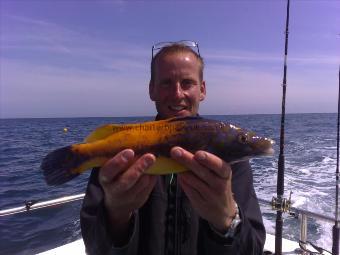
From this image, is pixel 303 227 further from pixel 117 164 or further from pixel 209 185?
pixel 117 164

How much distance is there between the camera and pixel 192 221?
277cm

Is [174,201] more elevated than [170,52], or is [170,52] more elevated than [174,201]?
[170,52]

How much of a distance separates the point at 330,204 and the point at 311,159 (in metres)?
8.41

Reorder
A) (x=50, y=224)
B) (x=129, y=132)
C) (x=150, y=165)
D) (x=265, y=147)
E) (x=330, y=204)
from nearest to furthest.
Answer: (x=150, y=165), (x=129, y=132), (x=265, y=147), (x=50, y=224), (x=330, y=204)

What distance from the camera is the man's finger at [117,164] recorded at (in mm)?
1998

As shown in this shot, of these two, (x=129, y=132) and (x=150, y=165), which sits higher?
(x=129, y=132)

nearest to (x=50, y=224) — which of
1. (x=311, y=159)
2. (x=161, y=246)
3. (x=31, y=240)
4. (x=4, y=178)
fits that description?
(x=31, y=240)

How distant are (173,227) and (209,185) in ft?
2.92

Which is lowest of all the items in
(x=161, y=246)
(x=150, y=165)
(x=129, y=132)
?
(x=161, y=246)

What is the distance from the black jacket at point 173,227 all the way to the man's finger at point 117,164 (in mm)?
497

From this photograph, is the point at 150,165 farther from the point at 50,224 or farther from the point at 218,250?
the point at 50,224

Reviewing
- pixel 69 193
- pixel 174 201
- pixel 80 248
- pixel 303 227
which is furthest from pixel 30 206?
pixel 69 193

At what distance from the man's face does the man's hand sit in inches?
44.7

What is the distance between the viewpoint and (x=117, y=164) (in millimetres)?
1998
